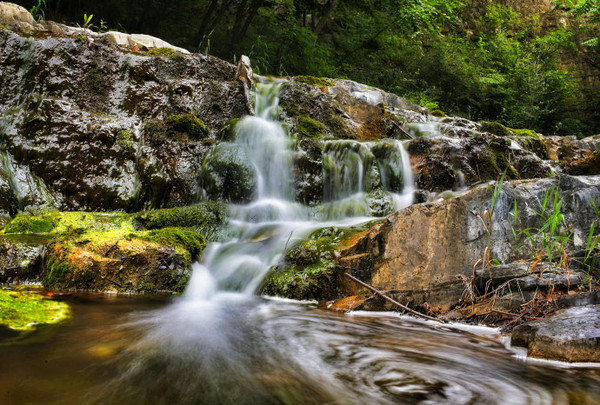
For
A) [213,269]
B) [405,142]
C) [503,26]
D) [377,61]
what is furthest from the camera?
[503,26]

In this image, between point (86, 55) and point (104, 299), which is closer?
point (104, 299)

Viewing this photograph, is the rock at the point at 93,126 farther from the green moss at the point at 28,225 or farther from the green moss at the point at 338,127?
the green moss at the point at 338,127

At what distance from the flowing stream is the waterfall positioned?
144cm

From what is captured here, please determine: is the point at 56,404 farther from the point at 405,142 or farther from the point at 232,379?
the point at 405,142

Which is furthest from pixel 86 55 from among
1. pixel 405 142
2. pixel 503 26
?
pixel 503 26

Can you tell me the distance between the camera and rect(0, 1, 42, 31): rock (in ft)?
24.7

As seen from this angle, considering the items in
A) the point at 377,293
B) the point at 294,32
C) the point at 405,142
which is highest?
the point at 294,32

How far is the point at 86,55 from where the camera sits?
6922mm

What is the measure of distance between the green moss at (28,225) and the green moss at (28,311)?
1.64 metres

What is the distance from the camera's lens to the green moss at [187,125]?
21.9 ft

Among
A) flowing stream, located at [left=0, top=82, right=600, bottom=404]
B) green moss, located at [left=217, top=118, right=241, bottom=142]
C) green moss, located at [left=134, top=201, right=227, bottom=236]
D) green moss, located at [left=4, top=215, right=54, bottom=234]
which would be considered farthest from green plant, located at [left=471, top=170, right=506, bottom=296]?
green moss, located at [left=4, top=215, right=54, bottom=234]

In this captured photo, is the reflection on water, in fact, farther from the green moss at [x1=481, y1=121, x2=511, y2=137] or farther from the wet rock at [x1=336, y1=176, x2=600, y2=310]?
the green moss at [x1=481, y1=121, x2=511, y2=137]

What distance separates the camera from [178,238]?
4.43m

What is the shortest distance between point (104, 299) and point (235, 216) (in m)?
2.65
